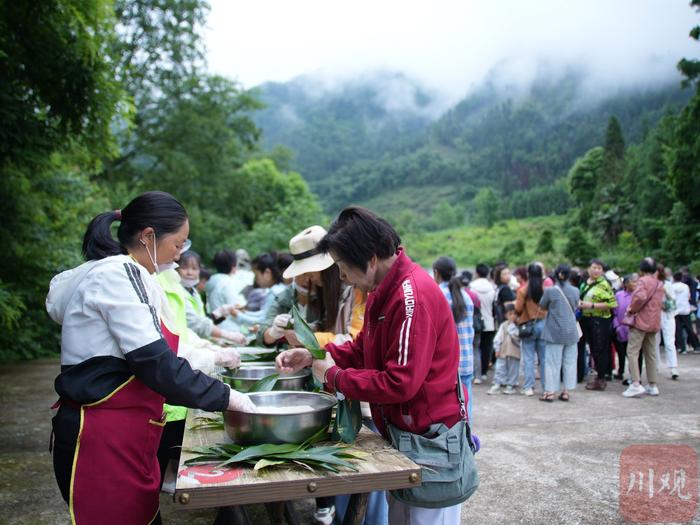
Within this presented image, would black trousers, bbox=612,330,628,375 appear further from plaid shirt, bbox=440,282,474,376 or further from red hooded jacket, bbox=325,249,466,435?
red hooded jacket, bbox=325,249,466,435

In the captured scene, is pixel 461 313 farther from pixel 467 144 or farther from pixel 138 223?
pixel 467 144

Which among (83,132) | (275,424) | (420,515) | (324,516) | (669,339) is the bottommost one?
(324,516)

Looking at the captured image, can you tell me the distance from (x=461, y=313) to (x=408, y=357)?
172 inches

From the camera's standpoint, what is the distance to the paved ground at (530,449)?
408cm

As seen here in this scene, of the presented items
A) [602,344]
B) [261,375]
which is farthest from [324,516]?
[602,344]

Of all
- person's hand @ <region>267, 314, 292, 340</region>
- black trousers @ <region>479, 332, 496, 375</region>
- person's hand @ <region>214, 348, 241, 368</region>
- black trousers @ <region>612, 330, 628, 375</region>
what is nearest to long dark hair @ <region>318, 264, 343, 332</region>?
person's hand @ <region>267, 314, 292, 340</region>

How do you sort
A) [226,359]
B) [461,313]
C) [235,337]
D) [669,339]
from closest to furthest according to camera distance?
1. [226,359]
2. [235,337]
3. [461,313]
4. [669,339]

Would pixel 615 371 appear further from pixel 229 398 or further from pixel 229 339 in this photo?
pixel 229 398

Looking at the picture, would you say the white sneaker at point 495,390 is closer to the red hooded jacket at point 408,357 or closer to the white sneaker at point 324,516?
the white sneaker at point 324,516

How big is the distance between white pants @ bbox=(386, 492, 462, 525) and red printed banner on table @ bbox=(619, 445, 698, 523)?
221 centimetres

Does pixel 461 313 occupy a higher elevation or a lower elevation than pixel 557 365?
higher

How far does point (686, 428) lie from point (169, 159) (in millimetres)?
18019

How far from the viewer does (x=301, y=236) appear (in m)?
3.70

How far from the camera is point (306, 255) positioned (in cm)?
366
